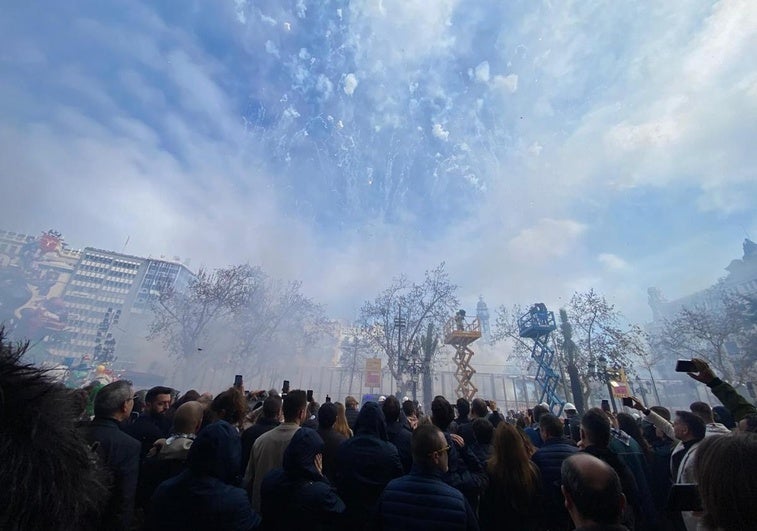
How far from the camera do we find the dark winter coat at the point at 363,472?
338 centimetres

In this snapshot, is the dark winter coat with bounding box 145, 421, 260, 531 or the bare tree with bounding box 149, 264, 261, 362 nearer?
the dark winter coat with bounding box 145, 421, 260, 531

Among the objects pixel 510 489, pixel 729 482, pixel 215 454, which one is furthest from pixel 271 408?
pixel 729 482

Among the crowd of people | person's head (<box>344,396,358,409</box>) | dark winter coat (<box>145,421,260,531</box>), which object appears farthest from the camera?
person's head (<box>344,396,358,409</box>)

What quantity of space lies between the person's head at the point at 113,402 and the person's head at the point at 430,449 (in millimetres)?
3056

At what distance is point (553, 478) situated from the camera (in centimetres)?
368

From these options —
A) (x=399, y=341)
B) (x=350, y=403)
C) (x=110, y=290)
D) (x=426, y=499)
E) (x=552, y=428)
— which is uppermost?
(x=110, y=290)

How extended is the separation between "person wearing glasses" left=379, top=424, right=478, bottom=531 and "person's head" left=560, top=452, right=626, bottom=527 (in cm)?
92

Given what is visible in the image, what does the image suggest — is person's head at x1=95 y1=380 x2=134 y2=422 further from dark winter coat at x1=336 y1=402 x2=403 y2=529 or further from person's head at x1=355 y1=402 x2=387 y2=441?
person's head at x1=355 y1=402 x2=387 y2=441

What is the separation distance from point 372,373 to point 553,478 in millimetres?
23956

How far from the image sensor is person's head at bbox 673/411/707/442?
3.95 meters

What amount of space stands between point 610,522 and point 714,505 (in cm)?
56

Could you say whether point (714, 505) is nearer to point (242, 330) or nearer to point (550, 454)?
point (550, 454)

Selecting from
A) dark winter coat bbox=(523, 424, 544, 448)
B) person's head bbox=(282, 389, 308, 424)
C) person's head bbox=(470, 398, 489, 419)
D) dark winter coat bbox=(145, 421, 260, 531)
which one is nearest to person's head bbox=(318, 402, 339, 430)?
person's head bbox=(282, 389, 308, 424)

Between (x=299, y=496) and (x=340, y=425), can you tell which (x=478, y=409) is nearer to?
(x=340, y=425)
